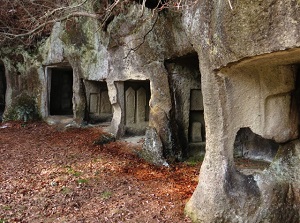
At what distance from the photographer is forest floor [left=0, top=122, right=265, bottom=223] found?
14.5ft

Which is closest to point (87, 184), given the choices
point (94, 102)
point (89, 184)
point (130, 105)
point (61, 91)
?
point (89, 184)

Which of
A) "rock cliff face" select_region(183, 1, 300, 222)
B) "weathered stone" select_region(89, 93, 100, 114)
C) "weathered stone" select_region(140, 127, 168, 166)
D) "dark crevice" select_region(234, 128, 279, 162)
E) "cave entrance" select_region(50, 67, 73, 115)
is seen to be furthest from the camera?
"cave entrance" select_region(50, 67, 73, 115)

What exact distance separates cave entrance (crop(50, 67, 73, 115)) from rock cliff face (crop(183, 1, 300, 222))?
928 cm

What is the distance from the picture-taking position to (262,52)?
304cm

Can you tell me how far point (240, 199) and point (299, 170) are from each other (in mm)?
881

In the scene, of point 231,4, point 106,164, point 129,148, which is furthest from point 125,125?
point 231,4

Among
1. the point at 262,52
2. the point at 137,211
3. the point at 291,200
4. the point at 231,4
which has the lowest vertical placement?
the point at 137,211

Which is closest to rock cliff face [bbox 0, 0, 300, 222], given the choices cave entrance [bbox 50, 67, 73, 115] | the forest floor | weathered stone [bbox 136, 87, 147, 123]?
the forest floor

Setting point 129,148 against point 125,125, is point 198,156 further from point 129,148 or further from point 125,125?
point 125,125

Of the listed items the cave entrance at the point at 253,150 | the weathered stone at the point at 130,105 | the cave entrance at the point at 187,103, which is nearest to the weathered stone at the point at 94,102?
the weathered stone at the point at 130,105

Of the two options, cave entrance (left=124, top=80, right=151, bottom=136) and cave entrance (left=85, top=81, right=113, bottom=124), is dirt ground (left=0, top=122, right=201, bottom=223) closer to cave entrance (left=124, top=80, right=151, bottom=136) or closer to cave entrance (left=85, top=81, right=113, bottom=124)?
cave entrance (left=124, top=80, right=151, bottom=136)

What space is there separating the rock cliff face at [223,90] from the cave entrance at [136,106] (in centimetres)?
41

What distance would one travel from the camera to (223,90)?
371 cm

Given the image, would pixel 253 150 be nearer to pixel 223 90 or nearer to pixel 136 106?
pixel 223 90
